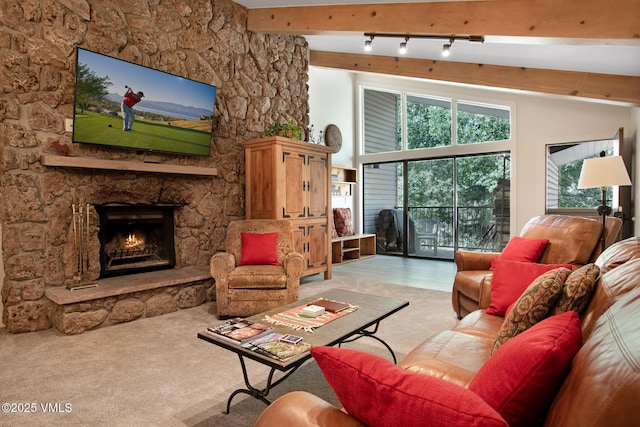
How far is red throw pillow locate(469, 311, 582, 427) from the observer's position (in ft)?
2.85

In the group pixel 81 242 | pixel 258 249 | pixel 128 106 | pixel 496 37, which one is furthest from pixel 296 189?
pixel 496 37

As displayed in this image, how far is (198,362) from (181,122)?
276cm

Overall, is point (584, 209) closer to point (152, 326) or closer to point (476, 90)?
point (476, 90)

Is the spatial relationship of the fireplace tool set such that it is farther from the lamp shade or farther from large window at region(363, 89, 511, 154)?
large window at region(363, 89, 511, 154)

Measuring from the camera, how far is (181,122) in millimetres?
4176

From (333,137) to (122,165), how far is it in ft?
15.0

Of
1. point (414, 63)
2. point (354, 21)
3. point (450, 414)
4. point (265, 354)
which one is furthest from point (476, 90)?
point (450, 414)

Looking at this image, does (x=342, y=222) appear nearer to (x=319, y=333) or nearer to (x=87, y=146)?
(x=87, y=146)

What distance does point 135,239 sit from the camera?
412 cm

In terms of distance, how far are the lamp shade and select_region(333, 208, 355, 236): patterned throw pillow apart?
4460mm

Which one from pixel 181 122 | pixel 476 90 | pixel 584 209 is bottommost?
pixel 584 209

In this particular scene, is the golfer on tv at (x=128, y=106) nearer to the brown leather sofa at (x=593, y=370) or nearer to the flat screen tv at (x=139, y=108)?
the flat screen tv at (x=139, y=108)

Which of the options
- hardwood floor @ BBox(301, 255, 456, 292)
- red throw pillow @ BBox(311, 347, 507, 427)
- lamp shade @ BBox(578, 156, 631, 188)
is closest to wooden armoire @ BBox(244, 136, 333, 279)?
hardwood floor @ BBox(301, 255, 456, 292)

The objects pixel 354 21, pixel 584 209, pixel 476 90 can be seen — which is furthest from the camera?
pixel 476 90
